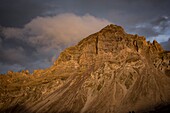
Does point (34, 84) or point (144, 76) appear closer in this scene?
point (144, 76)

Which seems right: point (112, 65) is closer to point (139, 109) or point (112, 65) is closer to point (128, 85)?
point (128, 85)

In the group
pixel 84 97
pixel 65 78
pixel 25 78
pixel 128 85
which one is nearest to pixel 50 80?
pixel 65 78

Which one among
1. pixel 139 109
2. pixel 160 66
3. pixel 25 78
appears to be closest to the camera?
pixel 139 109

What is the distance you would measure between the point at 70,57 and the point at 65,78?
23.1m

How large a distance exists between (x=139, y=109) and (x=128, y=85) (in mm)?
19768

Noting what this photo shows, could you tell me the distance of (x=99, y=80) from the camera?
132 m

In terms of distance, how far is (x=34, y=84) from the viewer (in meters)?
151

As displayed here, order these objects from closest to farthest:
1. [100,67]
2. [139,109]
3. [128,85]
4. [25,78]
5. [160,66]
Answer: [139,109] < [128,85] < [160,66] < [100,67] < [25,78]

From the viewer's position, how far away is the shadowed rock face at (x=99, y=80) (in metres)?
113

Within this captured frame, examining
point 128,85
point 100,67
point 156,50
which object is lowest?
point 128,85

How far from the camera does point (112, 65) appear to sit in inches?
5448

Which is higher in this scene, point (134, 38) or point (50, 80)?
point (134, 38)

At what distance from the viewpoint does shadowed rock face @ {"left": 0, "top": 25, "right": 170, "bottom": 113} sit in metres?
113

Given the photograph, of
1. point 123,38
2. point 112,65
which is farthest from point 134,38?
point 112,65
